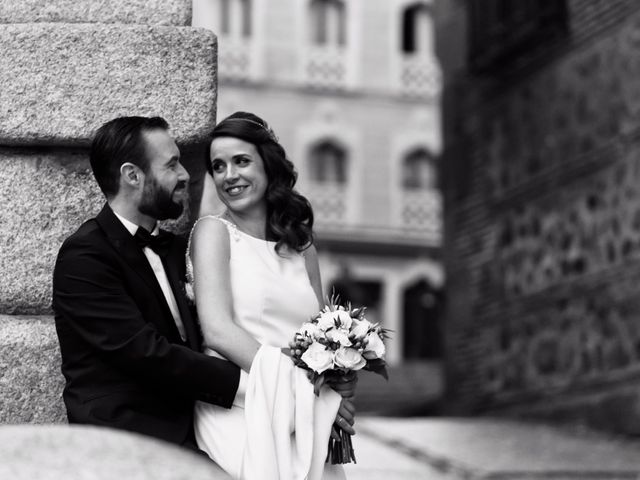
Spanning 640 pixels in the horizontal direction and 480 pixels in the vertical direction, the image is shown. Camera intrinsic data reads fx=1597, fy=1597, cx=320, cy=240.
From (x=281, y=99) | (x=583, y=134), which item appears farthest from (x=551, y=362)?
(x=281, y=99)

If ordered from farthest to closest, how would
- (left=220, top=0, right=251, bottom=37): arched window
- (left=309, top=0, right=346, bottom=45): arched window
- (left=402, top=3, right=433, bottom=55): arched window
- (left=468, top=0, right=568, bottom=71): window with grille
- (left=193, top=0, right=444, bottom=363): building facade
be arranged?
1. (left=402, top=3, right=433, bottom=55): arched window
2. (left=309, top=0, right=346, bottom=45): arched window
3. (left=220, top=0, right=251, bottom=37): arched window
4. (left=193, top=0, right=444, bottom=363): building facade
5. (left=468, top=0, right=568, bottom=71): window with grille

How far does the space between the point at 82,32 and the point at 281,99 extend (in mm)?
36323

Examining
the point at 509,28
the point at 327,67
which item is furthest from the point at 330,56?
the point at 509,28

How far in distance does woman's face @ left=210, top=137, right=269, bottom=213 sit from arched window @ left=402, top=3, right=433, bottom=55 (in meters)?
38.5

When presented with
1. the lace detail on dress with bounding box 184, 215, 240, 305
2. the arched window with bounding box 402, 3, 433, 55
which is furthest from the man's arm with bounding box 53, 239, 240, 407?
the arched window with bounding box 402, 3, 433, 55

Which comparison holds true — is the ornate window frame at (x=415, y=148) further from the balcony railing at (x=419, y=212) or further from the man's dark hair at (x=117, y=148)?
the man's dark hair at (x=117, y=148)

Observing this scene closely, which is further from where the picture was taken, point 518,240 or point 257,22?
point 257,22

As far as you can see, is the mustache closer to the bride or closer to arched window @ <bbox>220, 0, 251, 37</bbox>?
the bride

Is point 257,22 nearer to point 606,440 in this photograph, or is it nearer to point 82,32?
point 606,440

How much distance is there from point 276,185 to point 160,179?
1.53ft

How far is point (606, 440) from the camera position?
13.5m

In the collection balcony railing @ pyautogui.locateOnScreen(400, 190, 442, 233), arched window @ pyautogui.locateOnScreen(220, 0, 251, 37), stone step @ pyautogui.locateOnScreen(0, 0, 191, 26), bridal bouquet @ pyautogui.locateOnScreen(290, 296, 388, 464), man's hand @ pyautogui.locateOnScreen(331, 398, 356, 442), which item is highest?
arched window @ pyautogui.locateOnScreen(220, 0, 251, 37)

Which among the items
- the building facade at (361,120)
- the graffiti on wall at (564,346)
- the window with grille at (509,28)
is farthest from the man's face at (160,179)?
the building facade at (361,120)

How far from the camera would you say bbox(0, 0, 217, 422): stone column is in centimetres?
557
